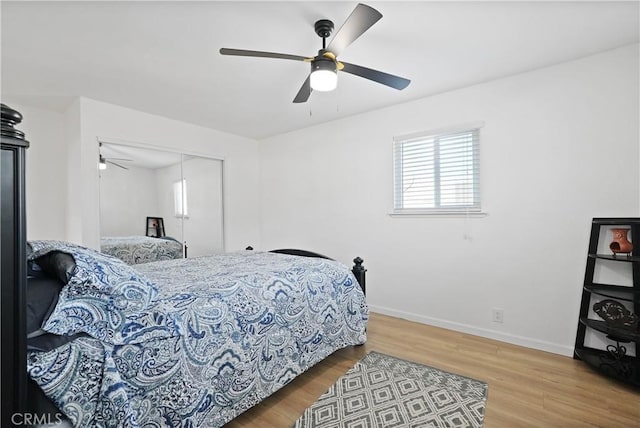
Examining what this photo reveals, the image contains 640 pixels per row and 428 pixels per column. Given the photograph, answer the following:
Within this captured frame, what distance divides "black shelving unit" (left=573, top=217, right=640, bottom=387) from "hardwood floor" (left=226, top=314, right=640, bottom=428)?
3.7 inches

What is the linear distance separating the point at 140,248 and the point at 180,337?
254 centimetres

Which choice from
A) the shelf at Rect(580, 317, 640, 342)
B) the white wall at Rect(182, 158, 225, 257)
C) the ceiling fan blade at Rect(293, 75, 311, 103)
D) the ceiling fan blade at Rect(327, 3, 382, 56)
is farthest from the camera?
the white wall at Rect(182, 158, 225, 257)

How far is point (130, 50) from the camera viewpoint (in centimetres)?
223

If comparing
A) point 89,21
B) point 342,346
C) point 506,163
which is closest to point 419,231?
point 506,163

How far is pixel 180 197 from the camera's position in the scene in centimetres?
394

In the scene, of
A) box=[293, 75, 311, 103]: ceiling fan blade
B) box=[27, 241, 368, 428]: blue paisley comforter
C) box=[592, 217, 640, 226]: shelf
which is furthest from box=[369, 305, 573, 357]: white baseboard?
box=[293, 75, 311, 103]: ceiling fan blade

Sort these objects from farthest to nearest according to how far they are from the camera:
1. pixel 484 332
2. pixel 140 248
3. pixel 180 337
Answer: pixel 140 248 < pixel 484 332 < pixel 180 337

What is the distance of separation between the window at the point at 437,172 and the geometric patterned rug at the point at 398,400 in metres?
1.62

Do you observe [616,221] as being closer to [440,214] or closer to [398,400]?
[440,214]

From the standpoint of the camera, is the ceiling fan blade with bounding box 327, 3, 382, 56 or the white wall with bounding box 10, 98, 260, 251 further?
the white wall with bounding box 10, 98, 260, 251

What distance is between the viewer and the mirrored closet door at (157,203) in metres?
3.27

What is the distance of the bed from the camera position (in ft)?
10.6

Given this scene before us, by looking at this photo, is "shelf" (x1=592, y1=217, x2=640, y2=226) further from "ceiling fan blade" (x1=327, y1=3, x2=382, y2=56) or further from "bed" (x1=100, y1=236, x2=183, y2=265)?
"bed" (x1=100, y1=236, x2=183, y2=265)

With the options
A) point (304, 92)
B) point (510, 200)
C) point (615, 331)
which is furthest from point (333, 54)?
point (615, 331)
